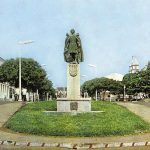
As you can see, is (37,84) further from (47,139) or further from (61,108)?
(47,139)

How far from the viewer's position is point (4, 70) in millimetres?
97250

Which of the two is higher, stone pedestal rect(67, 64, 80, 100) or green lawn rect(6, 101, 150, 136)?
stone pedestal rect(67, 64, 80, 100)

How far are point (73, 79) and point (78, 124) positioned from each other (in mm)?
7534

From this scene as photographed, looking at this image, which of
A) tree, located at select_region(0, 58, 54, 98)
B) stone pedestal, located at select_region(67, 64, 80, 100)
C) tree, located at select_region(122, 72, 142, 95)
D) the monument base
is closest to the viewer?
A: the monument base

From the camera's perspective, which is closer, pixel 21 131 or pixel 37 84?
pixel 21 131

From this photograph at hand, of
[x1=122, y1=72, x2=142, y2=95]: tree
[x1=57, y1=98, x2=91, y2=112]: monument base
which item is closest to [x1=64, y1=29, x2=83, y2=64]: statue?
[x1=57, y1=98, x2=91, y2=112]: monument base

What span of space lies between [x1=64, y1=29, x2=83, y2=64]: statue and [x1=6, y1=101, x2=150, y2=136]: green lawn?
4463mm

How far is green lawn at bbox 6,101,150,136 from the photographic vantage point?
2758 centimetres

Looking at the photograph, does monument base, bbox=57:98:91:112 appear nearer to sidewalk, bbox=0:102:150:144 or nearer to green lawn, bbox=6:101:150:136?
green lawn, bbox=6:101:150:136

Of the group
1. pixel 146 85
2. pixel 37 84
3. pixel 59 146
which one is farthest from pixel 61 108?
pixel 146 85

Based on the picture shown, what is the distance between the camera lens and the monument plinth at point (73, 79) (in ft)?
119

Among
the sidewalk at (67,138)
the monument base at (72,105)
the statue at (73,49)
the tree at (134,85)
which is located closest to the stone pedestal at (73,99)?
the monument base at (72,105)

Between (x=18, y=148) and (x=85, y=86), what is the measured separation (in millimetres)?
134318

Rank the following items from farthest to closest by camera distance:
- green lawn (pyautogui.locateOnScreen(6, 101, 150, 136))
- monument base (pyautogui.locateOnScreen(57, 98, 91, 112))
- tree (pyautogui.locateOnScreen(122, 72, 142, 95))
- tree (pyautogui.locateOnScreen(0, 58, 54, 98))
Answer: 1. tree (pyautogui.locateOnScreen(122, 72, 142, 95))
2. tree (pyautogui.locateOnScreen(0, 58, 54, 98))
3. monument base (pyautogui.locateOnScreen(57, 98, 91, 112))
4. green lawn (pyautogui.locateOnScreen(6, 101, 150, 136))
